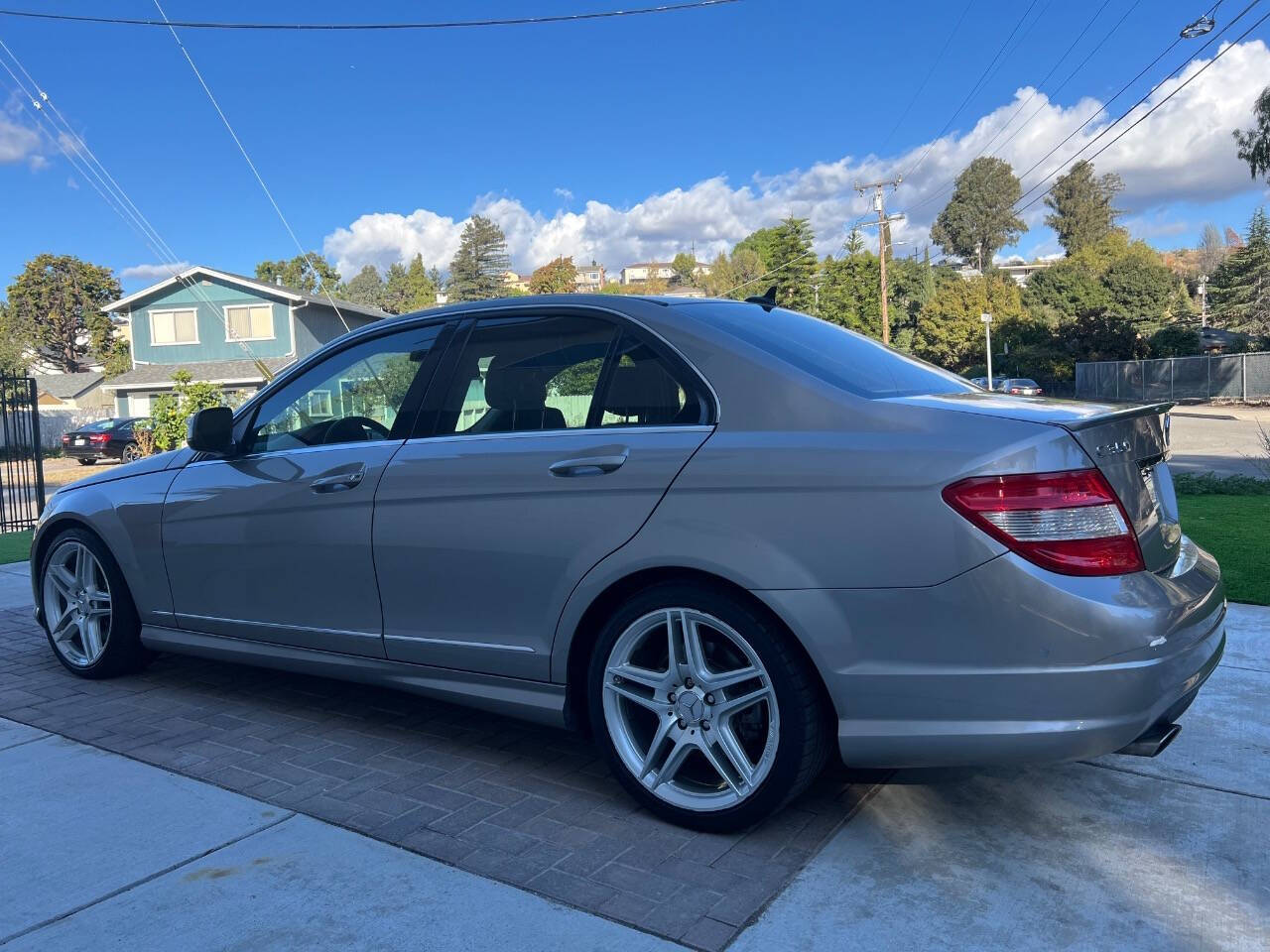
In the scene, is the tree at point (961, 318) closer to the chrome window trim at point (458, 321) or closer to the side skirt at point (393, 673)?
the chrome window trim at point (458, 321)

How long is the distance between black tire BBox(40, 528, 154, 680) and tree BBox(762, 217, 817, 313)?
56.0 m

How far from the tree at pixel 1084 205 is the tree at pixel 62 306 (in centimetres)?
9091

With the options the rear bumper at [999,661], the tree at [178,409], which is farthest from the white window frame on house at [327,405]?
the tree at [178,409]

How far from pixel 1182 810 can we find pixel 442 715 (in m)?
2.85

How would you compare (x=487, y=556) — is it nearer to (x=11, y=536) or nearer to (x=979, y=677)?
(x=979, y=677)

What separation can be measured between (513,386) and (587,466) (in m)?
0.56

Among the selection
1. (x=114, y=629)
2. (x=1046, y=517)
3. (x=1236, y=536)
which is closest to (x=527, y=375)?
(x=1046, y=517)

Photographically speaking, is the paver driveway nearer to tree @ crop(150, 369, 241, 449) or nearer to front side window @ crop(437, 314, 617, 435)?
front side window @ crop(437, 314, 617, 435)

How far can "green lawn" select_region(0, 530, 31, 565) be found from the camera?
371 inches

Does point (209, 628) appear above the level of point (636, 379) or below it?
below

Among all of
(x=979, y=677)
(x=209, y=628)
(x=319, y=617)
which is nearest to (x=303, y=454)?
(x=319, y=617)

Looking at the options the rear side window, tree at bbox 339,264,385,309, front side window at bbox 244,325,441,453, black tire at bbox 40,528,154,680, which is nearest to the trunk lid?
the rear side window

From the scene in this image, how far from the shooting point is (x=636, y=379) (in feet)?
10.9

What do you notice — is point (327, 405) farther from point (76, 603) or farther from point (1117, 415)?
point (1117, 415)
